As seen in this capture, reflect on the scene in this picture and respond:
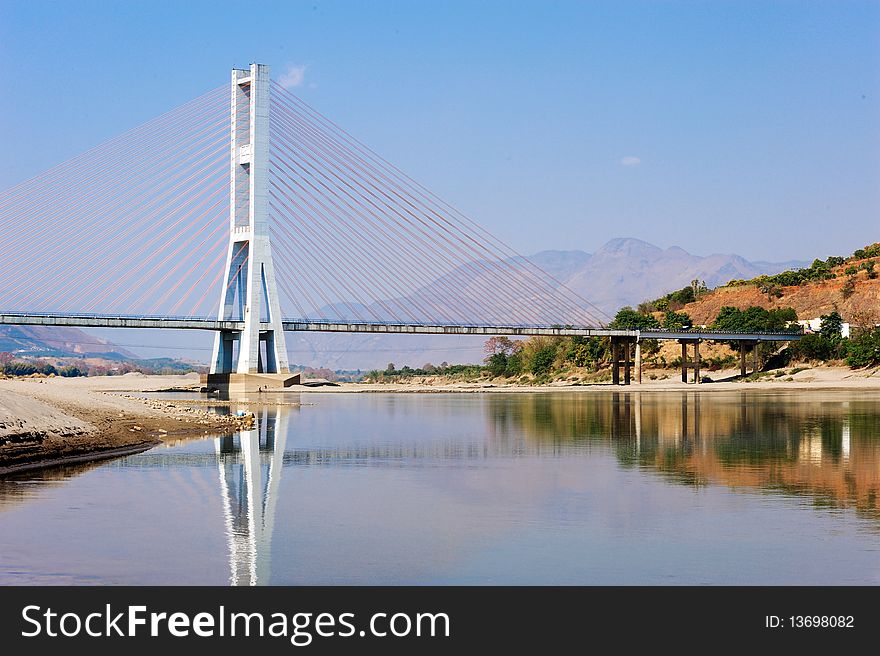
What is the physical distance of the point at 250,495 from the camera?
19.0 m

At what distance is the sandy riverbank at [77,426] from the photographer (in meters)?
22.2

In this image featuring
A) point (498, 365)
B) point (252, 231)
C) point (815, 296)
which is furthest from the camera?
point (498, 365)

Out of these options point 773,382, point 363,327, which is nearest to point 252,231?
point 363,327

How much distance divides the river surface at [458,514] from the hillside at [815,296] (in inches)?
→ 3247

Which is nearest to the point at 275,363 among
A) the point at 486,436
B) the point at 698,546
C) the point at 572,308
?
the point at 572,308

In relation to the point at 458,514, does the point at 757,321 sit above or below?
above

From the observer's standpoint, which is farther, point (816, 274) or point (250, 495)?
point (816, 274)

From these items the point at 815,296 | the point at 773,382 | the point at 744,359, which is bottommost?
the point at 773,382

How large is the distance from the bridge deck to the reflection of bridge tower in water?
5056 centimetres

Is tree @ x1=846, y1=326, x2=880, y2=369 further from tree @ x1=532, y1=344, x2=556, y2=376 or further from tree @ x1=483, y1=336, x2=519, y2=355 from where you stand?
tree @ x1=483, y1=336, x2=519, y2=355

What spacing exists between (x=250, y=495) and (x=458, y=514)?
4.08 metres

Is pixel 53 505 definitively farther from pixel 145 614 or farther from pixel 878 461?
pixel 878 461

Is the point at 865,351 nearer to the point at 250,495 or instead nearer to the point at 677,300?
the point at 677,300

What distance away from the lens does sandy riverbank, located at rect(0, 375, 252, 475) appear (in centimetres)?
2217
